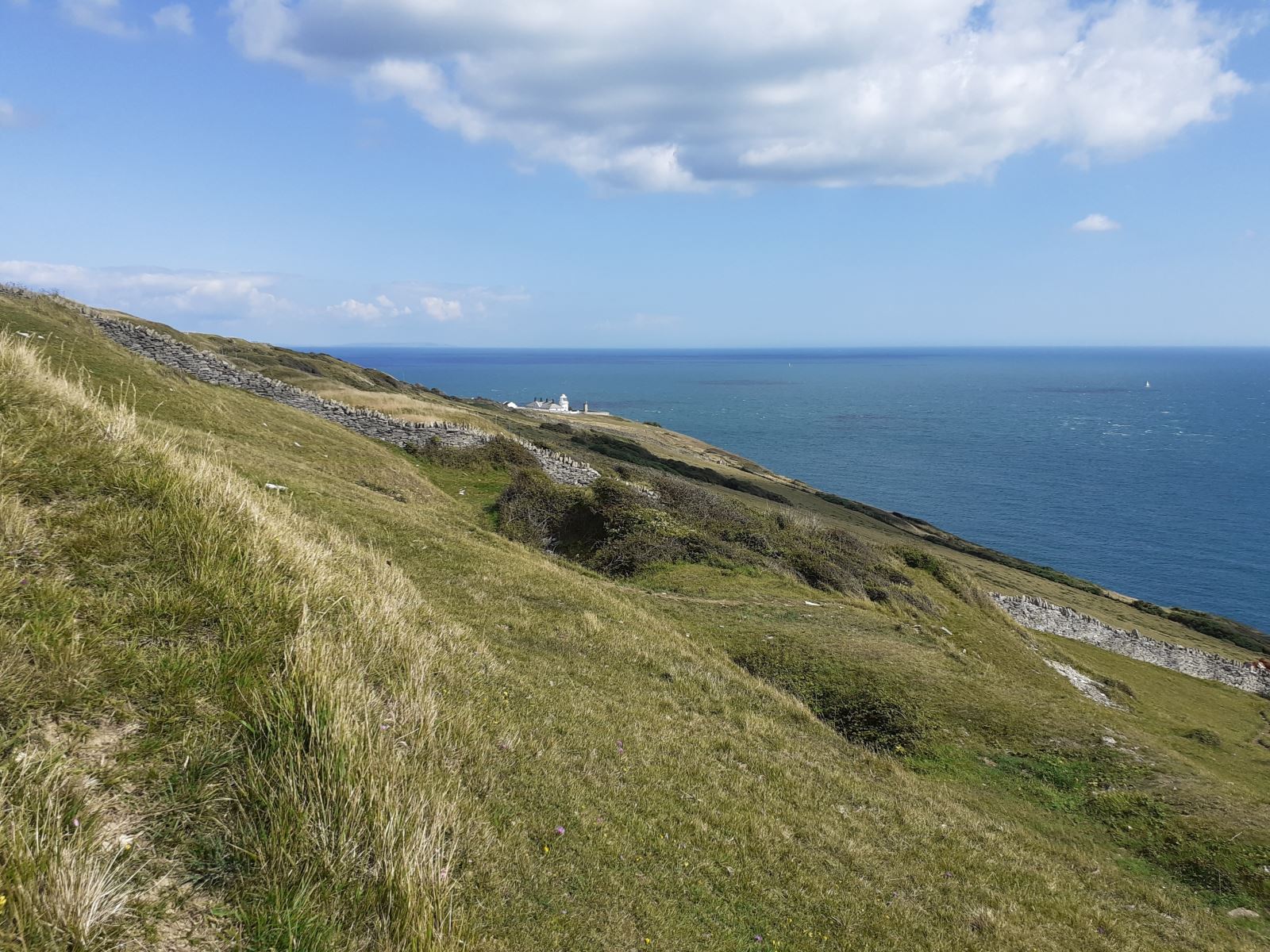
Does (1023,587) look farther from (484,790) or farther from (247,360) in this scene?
(247,360)

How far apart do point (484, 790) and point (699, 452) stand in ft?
319

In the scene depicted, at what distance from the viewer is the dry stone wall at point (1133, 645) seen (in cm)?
5203

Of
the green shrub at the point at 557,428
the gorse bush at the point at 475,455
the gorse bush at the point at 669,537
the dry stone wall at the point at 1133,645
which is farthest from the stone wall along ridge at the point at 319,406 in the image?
the dry stone wall at the point at 1133,645

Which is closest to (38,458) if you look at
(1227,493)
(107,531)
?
(107,531)

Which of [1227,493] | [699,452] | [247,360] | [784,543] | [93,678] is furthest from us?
[1227,493]

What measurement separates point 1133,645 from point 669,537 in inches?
1831

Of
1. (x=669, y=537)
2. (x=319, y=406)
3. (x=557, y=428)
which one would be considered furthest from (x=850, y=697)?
(x=557, y=428)

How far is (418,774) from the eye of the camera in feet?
21.2

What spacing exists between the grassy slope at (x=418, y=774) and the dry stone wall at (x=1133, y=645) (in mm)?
40912

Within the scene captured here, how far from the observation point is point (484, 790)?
7297 mm

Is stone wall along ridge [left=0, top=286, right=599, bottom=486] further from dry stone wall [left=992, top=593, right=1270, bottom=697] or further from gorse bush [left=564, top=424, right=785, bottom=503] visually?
dry stone wall [left=992, top=593, right=1270, bottom=697]

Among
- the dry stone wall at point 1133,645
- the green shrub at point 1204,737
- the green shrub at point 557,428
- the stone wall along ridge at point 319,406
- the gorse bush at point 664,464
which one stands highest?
the stone wall along ridge at point 319,406

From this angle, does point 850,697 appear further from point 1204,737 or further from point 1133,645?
point 1133,645

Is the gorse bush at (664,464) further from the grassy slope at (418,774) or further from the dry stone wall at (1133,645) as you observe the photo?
the grassy slope at (418,774)
